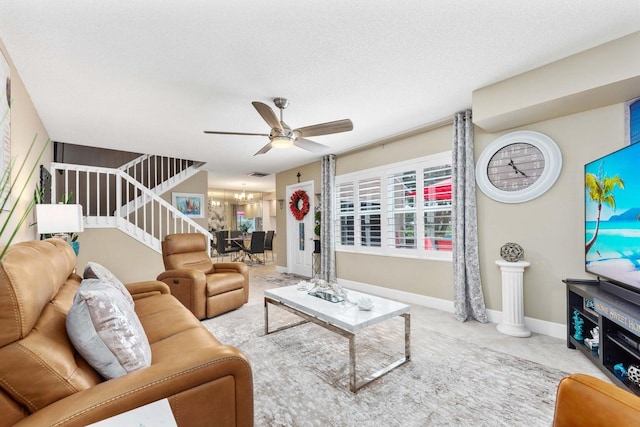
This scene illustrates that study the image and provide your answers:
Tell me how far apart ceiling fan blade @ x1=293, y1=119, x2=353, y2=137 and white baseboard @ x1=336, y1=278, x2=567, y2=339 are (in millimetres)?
2595

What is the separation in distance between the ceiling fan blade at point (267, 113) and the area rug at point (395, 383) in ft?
6.87

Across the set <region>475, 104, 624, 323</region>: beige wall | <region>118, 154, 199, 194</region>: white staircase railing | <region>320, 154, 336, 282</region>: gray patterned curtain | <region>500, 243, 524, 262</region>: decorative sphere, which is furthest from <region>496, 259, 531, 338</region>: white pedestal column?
<region>118, 154, 199, 194</region>: white staircase railing

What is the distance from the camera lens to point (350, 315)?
2.19m

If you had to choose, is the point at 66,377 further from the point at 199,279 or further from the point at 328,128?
the point at 328,128

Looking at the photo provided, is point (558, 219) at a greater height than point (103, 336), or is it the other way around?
point (558, 219)

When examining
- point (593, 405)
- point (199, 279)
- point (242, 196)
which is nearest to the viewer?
point (593, 405)

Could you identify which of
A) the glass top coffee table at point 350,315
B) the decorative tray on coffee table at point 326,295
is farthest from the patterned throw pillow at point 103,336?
the decorative tray on coffee table at point 326,295

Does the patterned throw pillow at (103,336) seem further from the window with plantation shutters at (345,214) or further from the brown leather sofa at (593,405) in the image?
the window with plantation shutters at (345,214)

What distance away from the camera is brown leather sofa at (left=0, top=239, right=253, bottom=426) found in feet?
3.05

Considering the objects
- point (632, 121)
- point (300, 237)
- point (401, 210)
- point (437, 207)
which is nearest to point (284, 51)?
point (437, 207)

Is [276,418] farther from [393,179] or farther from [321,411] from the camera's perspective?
[393,179]

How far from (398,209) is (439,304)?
4.70 ft

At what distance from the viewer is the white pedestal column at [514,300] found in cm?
284

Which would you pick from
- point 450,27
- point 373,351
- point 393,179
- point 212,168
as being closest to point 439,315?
point 373,351
